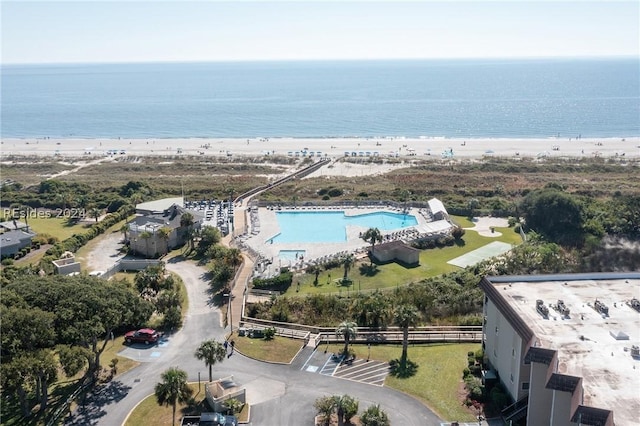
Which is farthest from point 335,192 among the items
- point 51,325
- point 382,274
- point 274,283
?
point 51,325

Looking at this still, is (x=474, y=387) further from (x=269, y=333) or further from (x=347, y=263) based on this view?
(x=347, y=263)

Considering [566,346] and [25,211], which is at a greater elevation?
[566,346]

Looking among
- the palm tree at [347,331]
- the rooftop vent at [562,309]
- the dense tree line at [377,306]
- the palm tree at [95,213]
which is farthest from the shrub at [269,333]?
the palm tree at [95,213]

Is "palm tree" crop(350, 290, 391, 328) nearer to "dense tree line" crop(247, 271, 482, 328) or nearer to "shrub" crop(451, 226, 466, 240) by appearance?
"dense tree line" crop(247, 271, 482, 328)

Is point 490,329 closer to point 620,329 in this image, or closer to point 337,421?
point 620,329

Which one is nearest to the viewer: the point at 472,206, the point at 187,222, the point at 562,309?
the point at 562,309

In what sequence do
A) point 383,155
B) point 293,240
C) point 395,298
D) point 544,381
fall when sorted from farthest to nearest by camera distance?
point 383,155 < point 293,240 < point 395,298 < point 544,381

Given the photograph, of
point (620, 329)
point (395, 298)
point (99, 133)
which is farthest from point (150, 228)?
point (99, 133)
